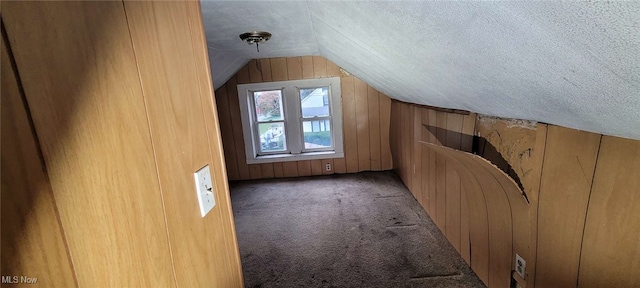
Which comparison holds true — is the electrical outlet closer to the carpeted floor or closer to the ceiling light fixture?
the carpeted floor

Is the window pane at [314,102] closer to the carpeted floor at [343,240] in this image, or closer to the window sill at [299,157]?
the window sill at [299,157]

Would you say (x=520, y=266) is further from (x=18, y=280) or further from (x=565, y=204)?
(x=18, y=280)

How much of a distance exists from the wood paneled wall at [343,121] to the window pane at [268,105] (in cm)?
23

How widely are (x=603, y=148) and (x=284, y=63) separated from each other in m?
3.61

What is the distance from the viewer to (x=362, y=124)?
420cm

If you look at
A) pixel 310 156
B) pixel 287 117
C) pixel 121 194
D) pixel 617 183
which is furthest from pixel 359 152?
pixel 121 194

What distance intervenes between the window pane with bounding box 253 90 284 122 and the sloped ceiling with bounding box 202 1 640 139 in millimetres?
2529

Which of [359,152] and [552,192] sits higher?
[552,192]

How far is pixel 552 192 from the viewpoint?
1177mm

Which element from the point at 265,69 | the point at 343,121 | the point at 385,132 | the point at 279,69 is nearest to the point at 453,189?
the point at 385,132

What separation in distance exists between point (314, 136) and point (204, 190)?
3605 mm

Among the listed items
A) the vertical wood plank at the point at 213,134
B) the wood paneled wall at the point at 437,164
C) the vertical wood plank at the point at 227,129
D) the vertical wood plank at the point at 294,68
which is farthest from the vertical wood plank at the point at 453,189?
the vertical wood plank at the point at 227,129

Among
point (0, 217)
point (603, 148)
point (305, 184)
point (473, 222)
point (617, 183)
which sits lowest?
point (305, 184)

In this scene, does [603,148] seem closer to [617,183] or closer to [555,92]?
[617,183]
